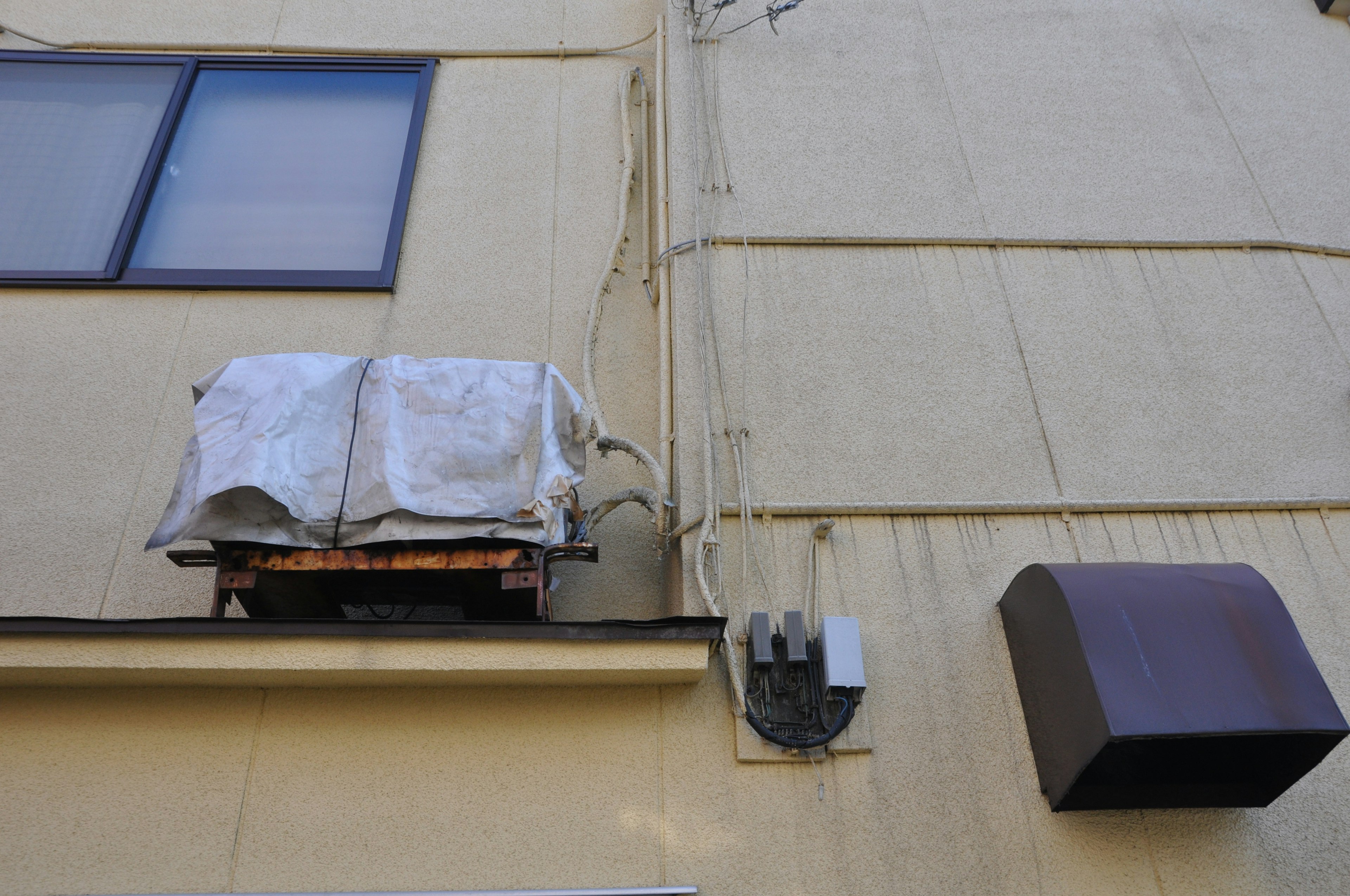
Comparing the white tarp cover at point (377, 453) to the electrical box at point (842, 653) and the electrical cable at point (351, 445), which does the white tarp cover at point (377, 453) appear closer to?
the electrical cable at point (351, 445)

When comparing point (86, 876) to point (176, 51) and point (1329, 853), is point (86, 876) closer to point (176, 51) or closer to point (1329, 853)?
point (1329, 853)

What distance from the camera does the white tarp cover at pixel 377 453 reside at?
12.9ft

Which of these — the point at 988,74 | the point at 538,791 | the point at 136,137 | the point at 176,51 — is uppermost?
the point at 176,51

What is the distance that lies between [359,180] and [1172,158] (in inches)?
217

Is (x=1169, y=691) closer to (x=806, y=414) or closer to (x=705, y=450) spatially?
(x=806, y=414)

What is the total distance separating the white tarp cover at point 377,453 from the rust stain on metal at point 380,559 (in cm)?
7

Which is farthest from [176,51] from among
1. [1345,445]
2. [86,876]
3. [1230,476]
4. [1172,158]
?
[1345,445]

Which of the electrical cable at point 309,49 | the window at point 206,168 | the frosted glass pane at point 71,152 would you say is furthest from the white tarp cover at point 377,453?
the electrical cable at point 309,49

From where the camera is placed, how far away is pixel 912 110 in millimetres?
6406

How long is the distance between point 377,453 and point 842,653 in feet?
7.35

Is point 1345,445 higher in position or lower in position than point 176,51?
lower

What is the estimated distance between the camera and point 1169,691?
11.7 ft

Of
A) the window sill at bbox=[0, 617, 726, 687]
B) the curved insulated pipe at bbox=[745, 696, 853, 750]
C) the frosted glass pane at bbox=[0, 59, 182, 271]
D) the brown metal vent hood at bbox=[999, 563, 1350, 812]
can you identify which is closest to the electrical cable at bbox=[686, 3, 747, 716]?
the curved insulated pipe at bbox=[745, 696, 853, 750]

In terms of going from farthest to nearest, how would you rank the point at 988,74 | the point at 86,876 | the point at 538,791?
1. the point at 988,74
2. the point at 538,791
3. the point at 86,876
